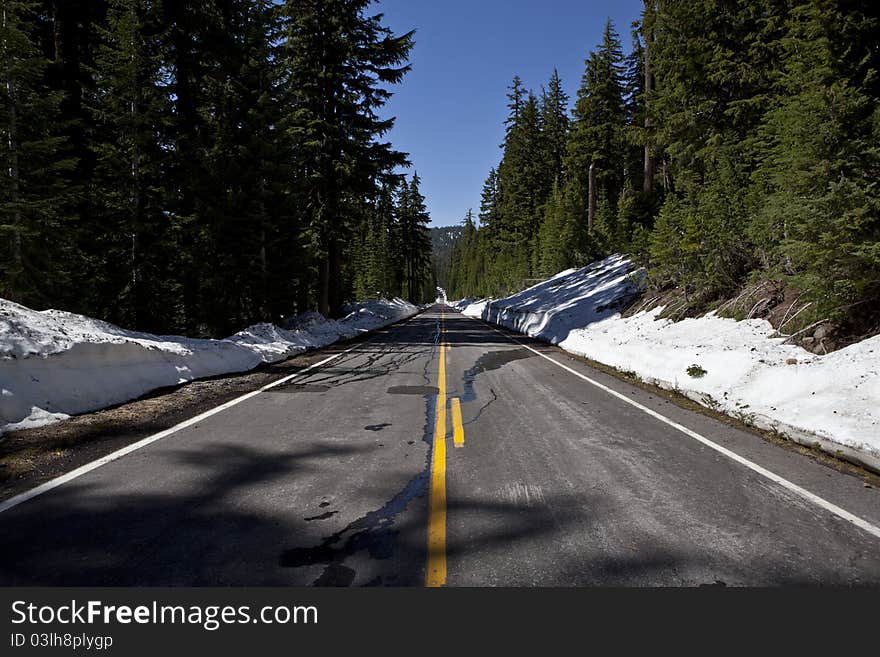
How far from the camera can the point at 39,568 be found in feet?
8.61

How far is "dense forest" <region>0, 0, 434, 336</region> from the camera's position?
1288cm

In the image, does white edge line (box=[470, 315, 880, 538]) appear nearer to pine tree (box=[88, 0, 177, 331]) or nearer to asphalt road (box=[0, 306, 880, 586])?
asphalt road (box=[0, 306, 880, 586])

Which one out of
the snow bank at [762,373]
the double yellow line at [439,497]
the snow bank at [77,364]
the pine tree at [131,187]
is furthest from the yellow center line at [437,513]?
the pine tree at [131,187]

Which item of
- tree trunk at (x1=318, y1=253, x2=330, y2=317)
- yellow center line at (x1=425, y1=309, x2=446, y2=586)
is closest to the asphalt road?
yellow center line at (x1=425, y1=309, x2=446, y2=586)

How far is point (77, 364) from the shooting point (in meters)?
6.37

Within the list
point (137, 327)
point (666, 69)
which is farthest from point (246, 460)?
point (666, 69)

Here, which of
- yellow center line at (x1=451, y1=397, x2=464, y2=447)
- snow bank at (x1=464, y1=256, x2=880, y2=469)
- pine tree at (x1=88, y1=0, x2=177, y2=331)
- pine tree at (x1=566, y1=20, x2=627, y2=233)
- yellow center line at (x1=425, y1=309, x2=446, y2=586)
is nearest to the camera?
yellow center line at (x1=425, y1=309, x2=446, y2=586)

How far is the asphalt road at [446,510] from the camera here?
267cm

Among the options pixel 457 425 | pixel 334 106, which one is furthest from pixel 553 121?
pixel 457 425

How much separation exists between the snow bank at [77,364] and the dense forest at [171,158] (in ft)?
23.1

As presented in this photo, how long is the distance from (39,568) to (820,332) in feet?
34.4

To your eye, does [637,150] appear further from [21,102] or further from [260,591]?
[260,591]

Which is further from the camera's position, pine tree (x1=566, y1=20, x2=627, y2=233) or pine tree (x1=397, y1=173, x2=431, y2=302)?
pine tree (x1=397, y1=173, x2=431, y2=302)

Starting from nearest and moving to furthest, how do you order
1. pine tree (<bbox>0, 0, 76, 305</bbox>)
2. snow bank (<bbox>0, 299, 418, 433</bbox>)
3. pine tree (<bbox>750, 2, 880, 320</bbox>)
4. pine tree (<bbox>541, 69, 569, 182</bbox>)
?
snow bank (<bbox>0, 299, 418, 433</bbox>) < pine tree (<bbox>750, 2, 880, 320</bbox>) < pine tree (<bbox>0, 0, 76, 305</bbox>) < pine tree (<bbox>541, 69, 569, 182</bbox>)
